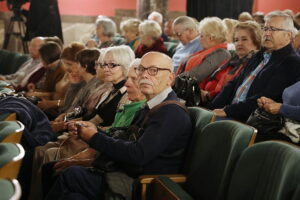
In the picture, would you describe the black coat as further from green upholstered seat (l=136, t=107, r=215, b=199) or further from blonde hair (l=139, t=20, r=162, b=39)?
green upholstered seat (l=136, t=107, r=215, b=199)

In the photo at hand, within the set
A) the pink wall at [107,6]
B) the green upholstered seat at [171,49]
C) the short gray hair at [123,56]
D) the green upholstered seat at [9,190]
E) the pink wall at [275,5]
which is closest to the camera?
the green upholstered seat at [9,190]

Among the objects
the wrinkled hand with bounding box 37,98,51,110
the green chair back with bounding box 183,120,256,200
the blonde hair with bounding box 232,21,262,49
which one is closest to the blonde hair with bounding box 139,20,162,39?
the wrinkled hand with bounding box 37,98,51,110

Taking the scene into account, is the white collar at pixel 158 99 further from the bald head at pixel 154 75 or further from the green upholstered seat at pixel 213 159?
the green upholstered seat at pixel 213 159

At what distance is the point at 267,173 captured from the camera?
1.88 metres

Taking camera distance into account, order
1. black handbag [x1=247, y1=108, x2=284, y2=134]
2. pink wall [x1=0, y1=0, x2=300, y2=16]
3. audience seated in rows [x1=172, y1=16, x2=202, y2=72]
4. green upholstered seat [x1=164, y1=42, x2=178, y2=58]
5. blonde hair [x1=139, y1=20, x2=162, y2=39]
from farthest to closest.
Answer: pink wall [x1=0, y1=0, x2=300, y2=16] → green upholstered seat [x1=164, y1=42, x2=178, y2=58] → blonde hair [x1=139, y1=20, x2=162, y2=39] → audience seated in rows [x1=172, y1=16, x2=202, y2=72] → black handbag [x1=247, y1=108, x2=284, y2=134]

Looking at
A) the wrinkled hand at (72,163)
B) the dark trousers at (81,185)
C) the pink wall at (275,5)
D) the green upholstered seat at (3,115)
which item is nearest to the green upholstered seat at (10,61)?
the green upholstered seat at (3,115)

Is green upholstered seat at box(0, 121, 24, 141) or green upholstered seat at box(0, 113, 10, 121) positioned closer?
green upholstered seat at box(0, 121, 24, 141)

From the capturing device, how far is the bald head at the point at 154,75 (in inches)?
105

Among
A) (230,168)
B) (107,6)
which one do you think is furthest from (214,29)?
(107,6)

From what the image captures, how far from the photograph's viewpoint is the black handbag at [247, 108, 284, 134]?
317 centimetres

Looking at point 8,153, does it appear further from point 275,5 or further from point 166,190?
point 275,5

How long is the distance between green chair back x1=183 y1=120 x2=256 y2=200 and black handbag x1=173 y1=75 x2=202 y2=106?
1.29m

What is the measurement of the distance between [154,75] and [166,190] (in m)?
0.70

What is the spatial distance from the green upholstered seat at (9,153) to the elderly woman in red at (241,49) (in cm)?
248
